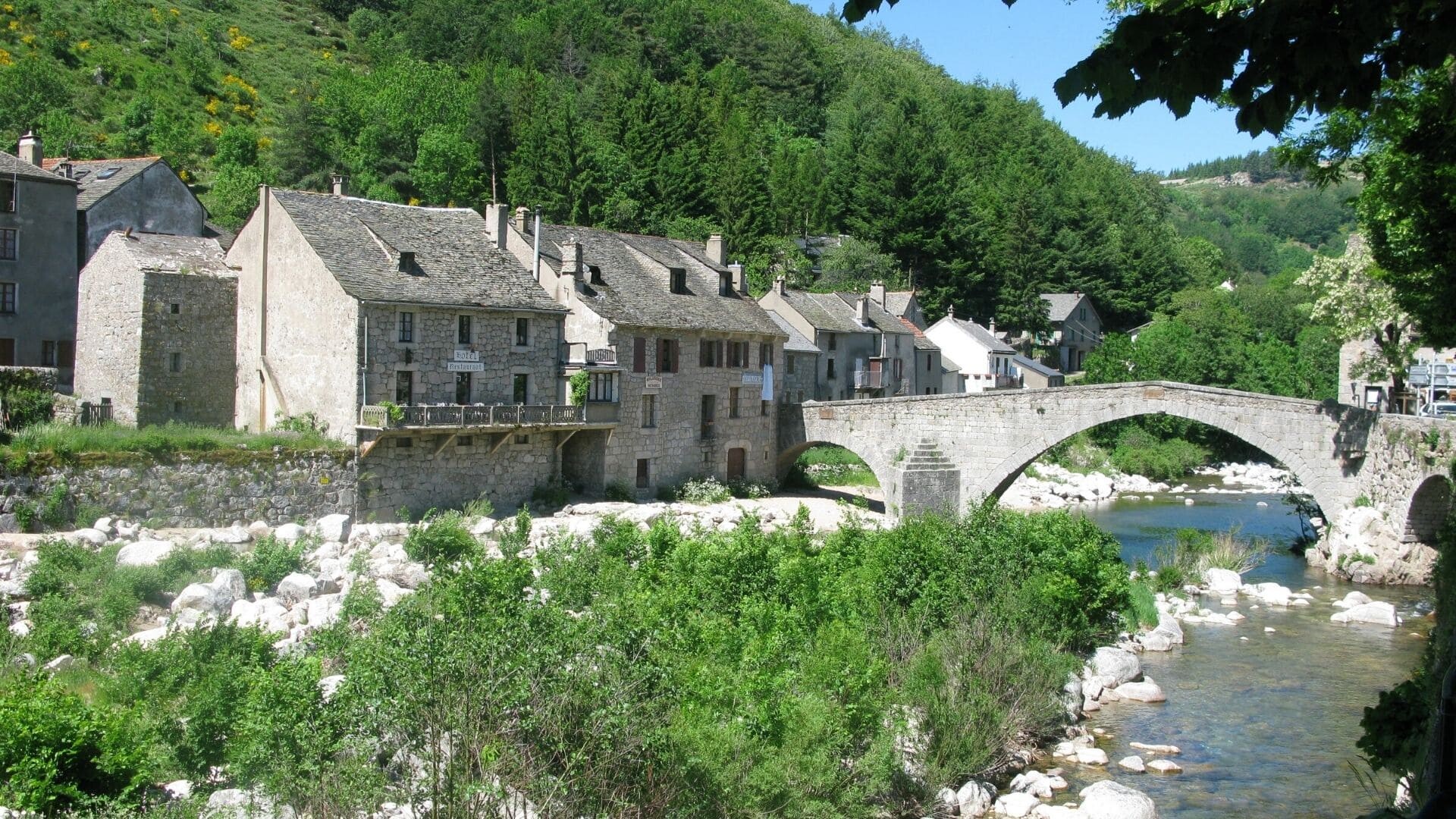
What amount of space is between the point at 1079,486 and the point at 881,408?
604 inches

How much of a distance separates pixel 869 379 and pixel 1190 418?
50.8 feet

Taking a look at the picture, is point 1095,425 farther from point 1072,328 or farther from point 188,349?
point 1072,328

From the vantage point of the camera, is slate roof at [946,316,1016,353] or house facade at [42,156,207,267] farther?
slate roof at [946,316,1016,353]

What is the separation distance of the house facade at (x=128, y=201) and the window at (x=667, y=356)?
49.1 feet

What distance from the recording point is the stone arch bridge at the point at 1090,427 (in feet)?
107

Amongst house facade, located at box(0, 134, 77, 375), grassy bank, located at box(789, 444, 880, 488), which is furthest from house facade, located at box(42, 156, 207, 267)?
grassy bank, located at box(789, 444, 880, 488)

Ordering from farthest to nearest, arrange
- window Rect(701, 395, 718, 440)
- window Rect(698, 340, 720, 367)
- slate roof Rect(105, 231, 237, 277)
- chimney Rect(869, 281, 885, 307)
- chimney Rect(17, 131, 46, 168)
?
chimney Rect(869, 281, 885, 307) < window Rect(701, 395, 718, 440) < window Rect(698, 340, 720, 367) < chimney Rect(17, 131, 46, 168) < slate roof Rect(105, 231, 237, 277)

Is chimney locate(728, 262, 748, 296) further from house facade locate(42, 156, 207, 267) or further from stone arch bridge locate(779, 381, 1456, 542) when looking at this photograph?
house facade locate(42, 156, 207, 267)

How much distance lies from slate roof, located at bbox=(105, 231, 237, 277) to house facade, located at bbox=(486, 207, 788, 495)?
774 centimetres

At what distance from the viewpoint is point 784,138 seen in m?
87.2

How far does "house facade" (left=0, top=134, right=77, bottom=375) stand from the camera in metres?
34.5

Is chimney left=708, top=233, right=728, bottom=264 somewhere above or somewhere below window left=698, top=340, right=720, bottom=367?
above

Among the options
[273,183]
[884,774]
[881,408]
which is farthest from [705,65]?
[884,774]

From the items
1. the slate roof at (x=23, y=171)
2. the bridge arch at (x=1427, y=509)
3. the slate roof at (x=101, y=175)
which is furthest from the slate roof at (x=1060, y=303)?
the slate roof at (x=23, y=171)
